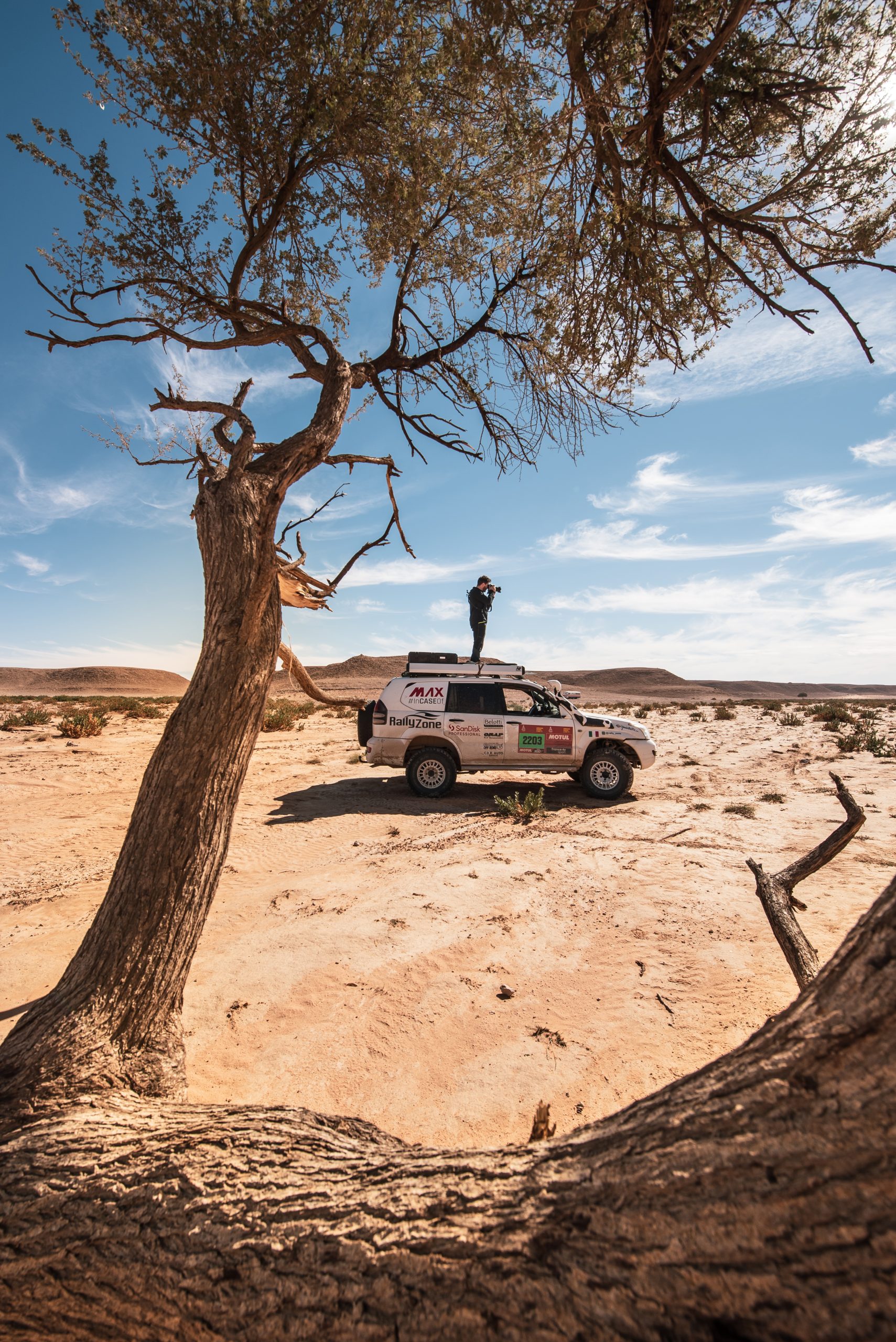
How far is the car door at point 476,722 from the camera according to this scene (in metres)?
10.9

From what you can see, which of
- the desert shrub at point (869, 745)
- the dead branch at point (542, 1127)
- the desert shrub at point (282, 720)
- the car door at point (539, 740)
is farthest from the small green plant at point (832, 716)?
the dead branch at point (542, 1127)

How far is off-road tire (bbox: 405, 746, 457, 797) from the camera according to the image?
11.0 meters

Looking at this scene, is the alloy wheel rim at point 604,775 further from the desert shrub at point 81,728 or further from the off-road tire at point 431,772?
the desert shrub at point 81,728

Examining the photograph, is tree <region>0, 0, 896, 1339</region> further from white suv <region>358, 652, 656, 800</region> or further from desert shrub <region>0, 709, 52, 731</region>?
desert shrub <region>0, 709, 52, 731</region>

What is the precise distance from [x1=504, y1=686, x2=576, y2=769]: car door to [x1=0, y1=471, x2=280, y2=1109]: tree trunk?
7595 millimetres

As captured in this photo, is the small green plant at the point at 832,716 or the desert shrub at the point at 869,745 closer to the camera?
the desert shrub at the point at 869,745

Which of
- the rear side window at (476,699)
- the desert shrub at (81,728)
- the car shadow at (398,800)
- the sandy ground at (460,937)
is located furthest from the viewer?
the desert shrub at (81,728)

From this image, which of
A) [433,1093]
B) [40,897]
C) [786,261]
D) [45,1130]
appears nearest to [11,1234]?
[45,1130]

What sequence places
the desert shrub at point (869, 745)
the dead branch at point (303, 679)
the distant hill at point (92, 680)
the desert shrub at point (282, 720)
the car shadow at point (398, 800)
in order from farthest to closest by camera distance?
the distant hill at point (92, 680)
the desert shrub at point (282, 720)
the desert shrub at point (869, 745)
the car shadow at point (398, 800)
the dead branch at point (303, 679)

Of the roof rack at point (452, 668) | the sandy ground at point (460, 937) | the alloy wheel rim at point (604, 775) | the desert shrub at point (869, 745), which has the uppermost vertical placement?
the roof rack at point (452, 668)

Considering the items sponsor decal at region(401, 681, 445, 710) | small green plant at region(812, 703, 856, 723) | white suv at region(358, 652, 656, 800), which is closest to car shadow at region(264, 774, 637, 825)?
white suv at region(358, 652, 656, 800)

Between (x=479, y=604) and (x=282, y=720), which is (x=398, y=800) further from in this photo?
(x=282, y=720)

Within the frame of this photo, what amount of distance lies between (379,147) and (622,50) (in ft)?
8.74

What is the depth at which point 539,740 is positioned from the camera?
35.8 ft
